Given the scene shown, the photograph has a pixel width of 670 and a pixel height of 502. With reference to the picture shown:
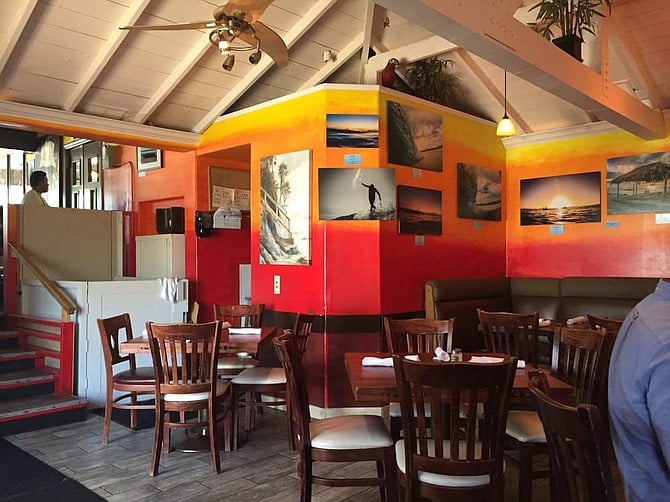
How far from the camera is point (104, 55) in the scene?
195 inches

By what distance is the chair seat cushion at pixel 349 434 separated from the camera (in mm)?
2926

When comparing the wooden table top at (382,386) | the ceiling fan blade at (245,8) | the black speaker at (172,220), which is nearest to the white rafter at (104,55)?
the ceiling fan blade at (245,8)

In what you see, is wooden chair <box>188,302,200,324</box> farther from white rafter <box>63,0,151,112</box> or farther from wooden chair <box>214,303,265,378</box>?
white rafter <box>63,0,151,112</box>

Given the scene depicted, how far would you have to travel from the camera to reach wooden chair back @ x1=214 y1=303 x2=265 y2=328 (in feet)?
18.2

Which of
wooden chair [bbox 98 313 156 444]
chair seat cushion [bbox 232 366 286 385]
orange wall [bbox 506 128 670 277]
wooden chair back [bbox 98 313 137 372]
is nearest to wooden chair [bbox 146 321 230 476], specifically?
wooden chair [bbox 98 313 156 444]

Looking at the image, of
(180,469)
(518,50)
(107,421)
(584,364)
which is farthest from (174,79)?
(584,364)

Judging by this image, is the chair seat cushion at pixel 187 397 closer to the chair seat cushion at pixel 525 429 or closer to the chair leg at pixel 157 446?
the chair leg at pixel 157 446

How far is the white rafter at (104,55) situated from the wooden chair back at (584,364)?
13.0 feet

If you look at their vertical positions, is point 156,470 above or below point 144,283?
below

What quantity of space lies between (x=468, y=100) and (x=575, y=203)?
1708mm

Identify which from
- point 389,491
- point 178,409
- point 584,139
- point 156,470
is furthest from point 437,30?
point 584,139

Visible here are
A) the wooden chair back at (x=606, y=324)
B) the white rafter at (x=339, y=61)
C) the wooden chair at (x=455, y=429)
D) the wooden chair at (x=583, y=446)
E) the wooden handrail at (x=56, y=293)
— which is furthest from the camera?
→ the white rafter at (x=339, y=61)

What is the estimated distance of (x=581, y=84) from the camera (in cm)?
431

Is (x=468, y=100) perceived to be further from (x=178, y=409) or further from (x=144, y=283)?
(x=178, y=409)
